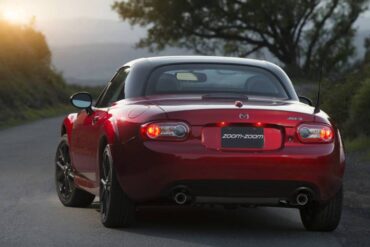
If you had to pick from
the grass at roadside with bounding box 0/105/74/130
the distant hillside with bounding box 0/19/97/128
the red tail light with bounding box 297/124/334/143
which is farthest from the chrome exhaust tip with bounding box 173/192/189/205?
the distant hillside with bounding box 0/19/97/128

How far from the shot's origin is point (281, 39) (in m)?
56.7

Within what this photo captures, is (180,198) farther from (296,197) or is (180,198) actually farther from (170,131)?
(296,197)

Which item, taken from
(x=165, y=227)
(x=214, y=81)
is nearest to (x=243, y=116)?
(x=214, y=81)

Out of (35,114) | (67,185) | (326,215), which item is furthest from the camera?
(35,114)

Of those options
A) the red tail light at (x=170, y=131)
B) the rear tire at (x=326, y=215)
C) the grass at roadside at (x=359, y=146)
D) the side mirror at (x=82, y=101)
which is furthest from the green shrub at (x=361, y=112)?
the red tail light at (x=170, y=131)

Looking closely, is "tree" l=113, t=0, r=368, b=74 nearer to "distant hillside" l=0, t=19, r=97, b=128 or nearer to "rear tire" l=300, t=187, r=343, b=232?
"distant hillside" l=0, t=19, r=97, b=128

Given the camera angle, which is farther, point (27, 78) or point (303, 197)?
point (27, 78)

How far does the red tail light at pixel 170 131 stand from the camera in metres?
8.30

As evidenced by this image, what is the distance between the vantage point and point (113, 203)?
8.68 m

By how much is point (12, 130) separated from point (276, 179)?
65.2 feet

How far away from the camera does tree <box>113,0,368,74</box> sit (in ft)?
182

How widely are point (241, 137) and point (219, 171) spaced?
0.30 metres

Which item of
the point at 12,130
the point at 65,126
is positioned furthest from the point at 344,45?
the point at 65,126

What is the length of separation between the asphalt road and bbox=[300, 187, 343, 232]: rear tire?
3.2 inches
